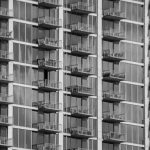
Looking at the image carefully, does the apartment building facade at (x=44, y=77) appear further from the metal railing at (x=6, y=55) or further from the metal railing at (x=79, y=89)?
the metal railing at (x=79, y=89)

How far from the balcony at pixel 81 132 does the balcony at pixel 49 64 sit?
772cm

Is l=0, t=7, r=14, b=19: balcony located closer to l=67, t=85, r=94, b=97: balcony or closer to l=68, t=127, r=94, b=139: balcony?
l=67, t=85, r=94, b=97: balcony

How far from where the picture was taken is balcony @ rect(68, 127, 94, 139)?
197m

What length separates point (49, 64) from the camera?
195 m

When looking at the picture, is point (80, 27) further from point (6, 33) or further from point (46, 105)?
point (6, 33)

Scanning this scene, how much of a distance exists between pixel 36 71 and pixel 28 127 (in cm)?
675

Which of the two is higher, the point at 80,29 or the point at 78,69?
the point at 80,29

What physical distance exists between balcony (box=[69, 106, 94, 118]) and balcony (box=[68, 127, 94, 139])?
1.56m

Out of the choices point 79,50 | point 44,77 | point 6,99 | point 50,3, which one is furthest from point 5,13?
point 79,50

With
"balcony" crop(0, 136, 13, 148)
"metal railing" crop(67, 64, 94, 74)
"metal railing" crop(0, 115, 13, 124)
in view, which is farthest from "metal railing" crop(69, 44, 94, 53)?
"balcony" crop(0, 136, 13, 148)

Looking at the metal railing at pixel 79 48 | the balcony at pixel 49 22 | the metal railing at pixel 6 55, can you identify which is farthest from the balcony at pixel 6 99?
the metal railing at pixel 79 48

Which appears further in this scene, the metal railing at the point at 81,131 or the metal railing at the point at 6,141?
the metal railing at the point at 81,131

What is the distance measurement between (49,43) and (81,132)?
11445 millimetres

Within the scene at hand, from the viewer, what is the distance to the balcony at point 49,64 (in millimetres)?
194125
